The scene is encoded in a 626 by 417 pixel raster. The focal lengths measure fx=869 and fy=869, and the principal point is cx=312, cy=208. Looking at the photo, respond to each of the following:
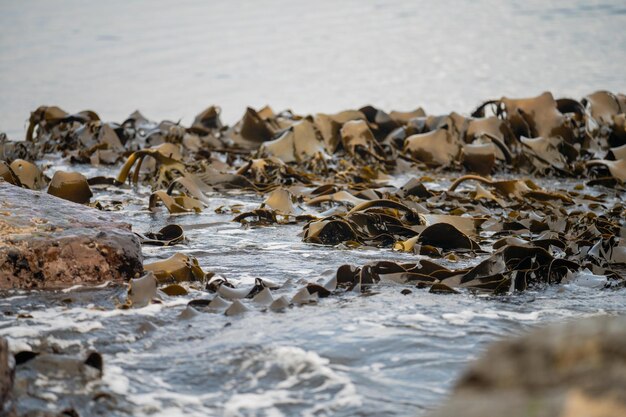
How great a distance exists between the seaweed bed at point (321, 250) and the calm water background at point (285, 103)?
11mm

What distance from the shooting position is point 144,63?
11297mm

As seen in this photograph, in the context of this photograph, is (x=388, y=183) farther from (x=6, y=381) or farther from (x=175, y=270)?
(x=6, y=381)

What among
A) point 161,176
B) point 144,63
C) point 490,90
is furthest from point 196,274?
point 144,63

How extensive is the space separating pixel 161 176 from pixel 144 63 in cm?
676

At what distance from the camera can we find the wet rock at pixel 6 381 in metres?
1.82

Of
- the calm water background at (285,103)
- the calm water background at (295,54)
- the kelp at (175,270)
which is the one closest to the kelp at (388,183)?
the kelp at (175,270)

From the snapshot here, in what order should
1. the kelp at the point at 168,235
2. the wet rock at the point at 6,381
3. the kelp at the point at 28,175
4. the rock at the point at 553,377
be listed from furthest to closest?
the kelp at the point at 28,175
the kelp at the point at 168,235
the wet rock at the point at 6,381
the rock at the point at 553,377

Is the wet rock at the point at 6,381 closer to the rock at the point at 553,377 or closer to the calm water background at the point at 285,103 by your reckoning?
the calm water background at the point at 285,103

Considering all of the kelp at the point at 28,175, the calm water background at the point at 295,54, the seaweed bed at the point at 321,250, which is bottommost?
the seaweed bed at the point at 321,250

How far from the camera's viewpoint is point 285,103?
940 cm

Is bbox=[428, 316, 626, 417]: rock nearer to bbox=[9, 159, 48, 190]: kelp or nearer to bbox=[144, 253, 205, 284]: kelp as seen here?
bbox=[144, 253, 205, 284]: kelp

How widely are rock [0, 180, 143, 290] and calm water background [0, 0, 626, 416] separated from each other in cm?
13

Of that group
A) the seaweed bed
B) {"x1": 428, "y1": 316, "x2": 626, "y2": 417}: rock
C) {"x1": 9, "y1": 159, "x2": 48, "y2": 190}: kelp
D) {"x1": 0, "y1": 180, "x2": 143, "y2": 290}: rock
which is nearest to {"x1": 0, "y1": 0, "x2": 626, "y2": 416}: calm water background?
the seaweed bed

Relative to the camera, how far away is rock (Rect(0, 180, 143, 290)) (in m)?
2.90
